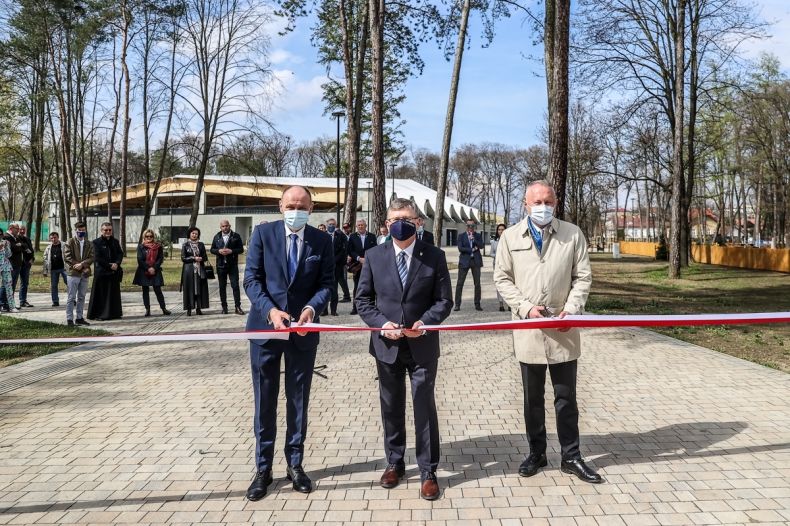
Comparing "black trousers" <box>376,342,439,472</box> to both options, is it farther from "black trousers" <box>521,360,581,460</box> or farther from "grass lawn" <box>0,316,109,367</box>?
"grass lawn" <box>0,316,109,367</box>

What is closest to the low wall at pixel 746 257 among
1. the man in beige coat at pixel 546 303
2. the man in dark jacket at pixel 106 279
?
the man in dark jacket at pixel 106 279

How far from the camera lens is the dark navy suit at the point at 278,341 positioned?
13.1 feet

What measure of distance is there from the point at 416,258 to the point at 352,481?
5.33 ft

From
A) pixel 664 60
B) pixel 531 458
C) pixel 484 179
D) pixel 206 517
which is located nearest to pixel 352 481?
pixel 206 517

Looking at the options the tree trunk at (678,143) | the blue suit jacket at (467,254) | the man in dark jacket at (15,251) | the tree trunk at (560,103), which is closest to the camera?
the tree trunk at (560,103)

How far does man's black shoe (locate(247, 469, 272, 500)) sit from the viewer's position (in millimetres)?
3773

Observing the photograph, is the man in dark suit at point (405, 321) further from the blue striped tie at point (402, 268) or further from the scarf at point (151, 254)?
the scarf at point (151, 254)

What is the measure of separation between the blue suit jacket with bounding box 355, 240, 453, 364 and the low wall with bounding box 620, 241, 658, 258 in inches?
1889

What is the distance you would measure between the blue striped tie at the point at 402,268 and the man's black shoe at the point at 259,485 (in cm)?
159

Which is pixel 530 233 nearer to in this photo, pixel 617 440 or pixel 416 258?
pixel 416 258

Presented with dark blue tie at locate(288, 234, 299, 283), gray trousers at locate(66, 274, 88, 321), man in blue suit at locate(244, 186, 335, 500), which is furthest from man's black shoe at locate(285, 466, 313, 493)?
gray trousers at locate(66, 274, 88, 321)

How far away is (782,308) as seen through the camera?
1388cm

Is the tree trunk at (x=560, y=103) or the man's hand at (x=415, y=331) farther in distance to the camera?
the tree trunk at (x=560, y=103)

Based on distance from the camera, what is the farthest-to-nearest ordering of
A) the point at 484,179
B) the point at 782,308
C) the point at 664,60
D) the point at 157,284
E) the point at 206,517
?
the point at 484,179
the point at 664,60
the point at 782,308
the point at 157,284
the point at 206,517
